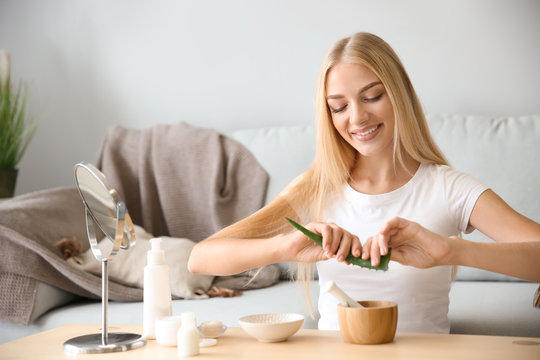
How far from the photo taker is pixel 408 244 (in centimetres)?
112

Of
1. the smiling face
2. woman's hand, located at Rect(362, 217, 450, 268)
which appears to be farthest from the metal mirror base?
the smiling face

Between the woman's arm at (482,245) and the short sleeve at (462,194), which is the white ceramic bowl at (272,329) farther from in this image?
the short sleeve at (462,194)

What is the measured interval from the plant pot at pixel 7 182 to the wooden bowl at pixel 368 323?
2033mm

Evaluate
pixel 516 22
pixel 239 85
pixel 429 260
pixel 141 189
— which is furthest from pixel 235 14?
pixel 429 260

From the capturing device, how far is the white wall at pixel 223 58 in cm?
246

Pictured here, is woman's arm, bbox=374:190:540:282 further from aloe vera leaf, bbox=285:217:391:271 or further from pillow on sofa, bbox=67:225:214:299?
pillow on sofa, bbox=67:225:214:299

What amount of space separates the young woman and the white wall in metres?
1.11

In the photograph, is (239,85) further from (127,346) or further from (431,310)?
(127,346)

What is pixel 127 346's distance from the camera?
3.51ft

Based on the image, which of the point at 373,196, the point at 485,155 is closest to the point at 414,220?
the point at 373,196

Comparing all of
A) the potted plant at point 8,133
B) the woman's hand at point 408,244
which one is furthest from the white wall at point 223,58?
the woman's hand at point 408,244

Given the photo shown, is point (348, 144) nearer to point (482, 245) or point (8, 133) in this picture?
point (482, 245)

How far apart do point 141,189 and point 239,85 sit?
65 cm

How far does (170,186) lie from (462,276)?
3.74 feet
